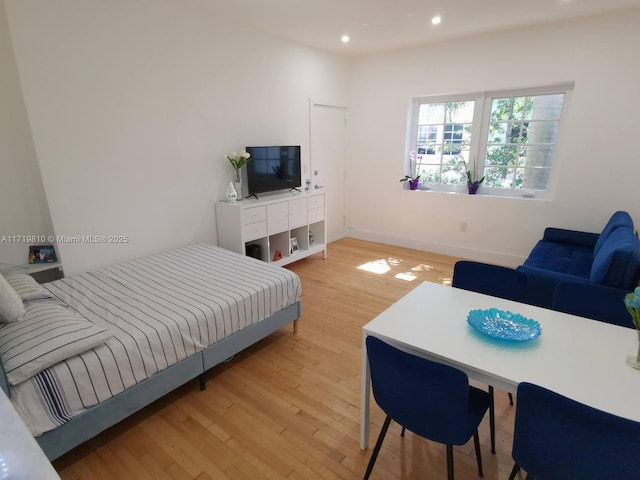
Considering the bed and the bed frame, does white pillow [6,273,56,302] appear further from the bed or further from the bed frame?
the bed frame

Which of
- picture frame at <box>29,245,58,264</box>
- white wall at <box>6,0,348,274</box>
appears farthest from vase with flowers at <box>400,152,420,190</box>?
picture frame at <box>29,245,58,264</box>

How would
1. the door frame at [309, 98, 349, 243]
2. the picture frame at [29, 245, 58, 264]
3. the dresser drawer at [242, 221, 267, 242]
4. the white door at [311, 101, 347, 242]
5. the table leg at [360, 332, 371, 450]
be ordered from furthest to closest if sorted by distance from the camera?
the white door at [311, 101, 347, 242] → the door frame at [309, 98, 349, 243] → the dresser drawer at [242, 221, 267, 242] → the picture frame at [29, 245, 58, 264] → the table leg at [360, 332, 371, 450]

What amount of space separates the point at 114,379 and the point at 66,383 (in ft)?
0.71

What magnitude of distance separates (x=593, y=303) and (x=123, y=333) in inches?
99.9

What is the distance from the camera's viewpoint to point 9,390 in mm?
1535

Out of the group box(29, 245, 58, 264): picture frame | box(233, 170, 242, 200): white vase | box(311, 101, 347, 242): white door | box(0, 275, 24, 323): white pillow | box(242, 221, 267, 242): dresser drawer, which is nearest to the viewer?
box(0, 275, 24, 323): white pillow

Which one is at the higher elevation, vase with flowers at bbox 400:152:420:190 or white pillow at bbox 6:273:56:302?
vase with flowers at bbox 400:152:420:190

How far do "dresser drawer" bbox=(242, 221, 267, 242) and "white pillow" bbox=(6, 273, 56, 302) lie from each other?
1739mm

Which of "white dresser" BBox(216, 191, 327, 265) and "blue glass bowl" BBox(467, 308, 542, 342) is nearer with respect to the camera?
"blue glass bowl" BBox(467, 308, 542, 342)

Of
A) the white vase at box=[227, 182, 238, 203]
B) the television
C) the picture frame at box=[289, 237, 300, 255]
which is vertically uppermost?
the television

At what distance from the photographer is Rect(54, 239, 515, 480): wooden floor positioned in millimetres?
1751

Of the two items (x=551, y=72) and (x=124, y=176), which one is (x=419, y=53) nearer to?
(x=551, y=72)

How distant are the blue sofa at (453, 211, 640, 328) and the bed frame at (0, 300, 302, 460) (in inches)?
59.8

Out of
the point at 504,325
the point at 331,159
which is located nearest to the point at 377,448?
the point at 504,325
